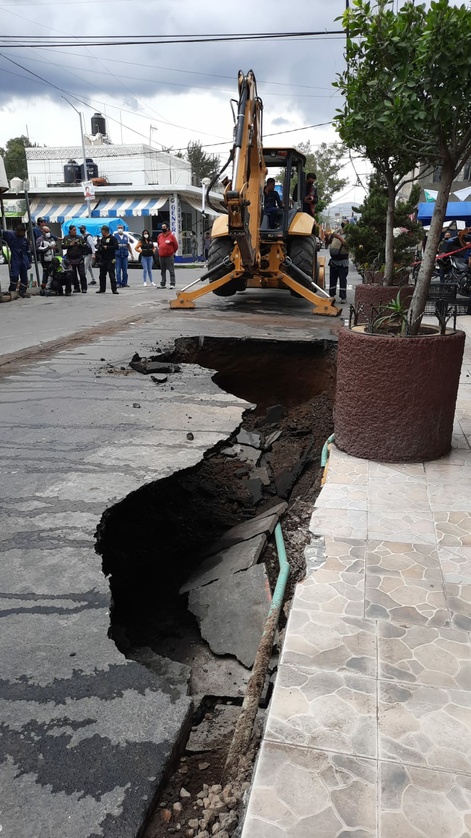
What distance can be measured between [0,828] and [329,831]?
883 mm

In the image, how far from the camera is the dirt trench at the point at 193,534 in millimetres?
2037

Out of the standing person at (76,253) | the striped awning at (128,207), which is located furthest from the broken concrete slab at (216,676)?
the striped awning at (128,207)

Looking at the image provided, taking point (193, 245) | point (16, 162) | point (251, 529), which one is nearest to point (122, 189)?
point (193, 245)

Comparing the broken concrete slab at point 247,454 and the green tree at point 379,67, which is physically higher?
the green tree at point 379,67

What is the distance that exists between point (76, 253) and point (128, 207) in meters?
17.6

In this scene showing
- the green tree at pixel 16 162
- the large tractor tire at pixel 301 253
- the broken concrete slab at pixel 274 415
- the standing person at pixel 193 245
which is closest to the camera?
the broken concrete slab at pixel 274 415

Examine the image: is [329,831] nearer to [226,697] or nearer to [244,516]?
[226,697]

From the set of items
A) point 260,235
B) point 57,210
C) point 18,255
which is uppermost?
point 57,210

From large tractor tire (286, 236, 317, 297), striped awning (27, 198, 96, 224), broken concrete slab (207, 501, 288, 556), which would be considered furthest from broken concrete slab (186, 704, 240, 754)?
striped awning (27, 198, 96, 224)

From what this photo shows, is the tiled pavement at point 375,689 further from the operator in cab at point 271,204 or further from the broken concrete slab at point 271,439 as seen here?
the operator in cab at point 271,204

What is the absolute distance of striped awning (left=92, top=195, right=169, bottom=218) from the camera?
3109 cm

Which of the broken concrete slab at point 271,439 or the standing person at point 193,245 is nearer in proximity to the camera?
the broken concrete slab at point 271,439

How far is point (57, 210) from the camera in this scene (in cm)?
3341

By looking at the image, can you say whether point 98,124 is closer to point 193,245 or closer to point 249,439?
point 193,245
